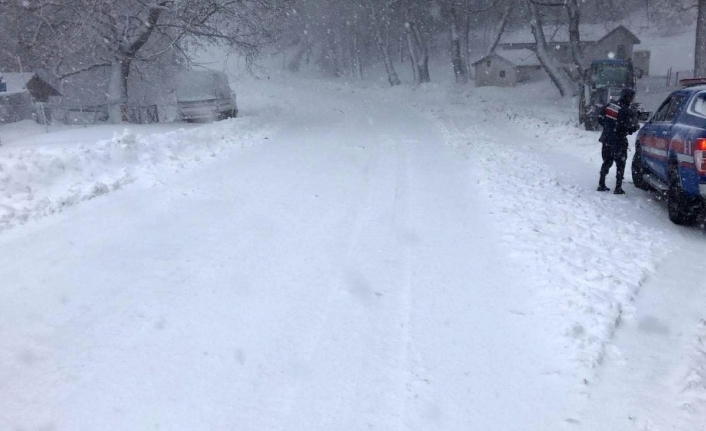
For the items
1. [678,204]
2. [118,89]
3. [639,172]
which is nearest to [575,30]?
[639,172]

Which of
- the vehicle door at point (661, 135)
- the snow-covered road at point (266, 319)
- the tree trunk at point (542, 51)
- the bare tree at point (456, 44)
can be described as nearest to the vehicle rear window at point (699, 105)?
the vehicle door at point (661, 135)

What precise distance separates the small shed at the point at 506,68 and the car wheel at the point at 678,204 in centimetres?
4296

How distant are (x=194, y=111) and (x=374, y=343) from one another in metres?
19.2

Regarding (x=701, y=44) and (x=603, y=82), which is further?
(x=603, y=82)

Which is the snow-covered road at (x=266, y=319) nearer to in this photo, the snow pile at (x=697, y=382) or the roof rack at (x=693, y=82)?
the snow pile at (x=697, y=382)

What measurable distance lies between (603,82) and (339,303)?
2262cm

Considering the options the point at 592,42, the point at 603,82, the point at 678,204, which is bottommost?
the point at 678,204

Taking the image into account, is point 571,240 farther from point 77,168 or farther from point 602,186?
point 77,168

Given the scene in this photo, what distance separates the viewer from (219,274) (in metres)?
5.97

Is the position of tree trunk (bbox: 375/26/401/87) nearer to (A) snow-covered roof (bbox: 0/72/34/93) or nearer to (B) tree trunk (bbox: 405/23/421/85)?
(B) tree trunk (bbox: 405/23/421/85)

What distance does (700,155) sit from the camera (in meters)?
7.16

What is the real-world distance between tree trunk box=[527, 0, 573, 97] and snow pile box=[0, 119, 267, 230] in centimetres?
2399

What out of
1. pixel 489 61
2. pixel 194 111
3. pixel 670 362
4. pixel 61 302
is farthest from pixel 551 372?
pixel 489 61

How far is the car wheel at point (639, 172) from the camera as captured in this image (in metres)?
10.0
